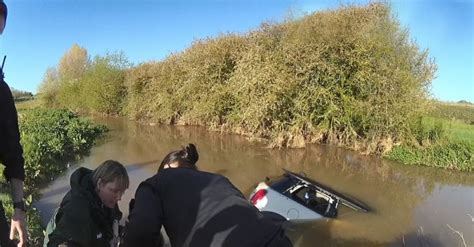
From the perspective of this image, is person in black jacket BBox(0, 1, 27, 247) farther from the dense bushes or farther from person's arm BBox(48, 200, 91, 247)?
the dense bushes

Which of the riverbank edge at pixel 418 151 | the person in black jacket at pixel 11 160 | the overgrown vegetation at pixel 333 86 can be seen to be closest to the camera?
the person in black jacket at pixel 11 160

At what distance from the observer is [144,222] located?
7.56 feet

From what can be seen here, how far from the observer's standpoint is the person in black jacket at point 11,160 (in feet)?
10.0

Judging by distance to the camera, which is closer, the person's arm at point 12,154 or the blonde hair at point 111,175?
the person's arm at point 12,154

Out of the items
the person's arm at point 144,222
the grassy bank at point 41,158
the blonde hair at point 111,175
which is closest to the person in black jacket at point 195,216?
the person's arm at point 144,222

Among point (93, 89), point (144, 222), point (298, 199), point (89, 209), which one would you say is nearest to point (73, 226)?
point (89, 209)

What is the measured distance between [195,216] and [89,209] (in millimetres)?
1251

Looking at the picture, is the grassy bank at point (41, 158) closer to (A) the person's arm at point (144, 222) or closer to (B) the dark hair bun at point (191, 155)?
(B) the dark hair bun at point (191, 155)

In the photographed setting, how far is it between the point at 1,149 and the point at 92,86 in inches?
1687

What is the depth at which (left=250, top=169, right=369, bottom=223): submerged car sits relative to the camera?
28.2ft

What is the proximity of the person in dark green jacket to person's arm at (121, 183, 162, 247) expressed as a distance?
97 cm

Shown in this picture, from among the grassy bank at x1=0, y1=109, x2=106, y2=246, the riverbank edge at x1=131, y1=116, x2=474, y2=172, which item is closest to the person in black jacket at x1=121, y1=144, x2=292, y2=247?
the grassy bank at x1=0, y1=109, x2=106, y2=246

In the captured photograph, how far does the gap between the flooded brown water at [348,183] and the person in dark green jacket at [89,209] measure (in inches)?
211

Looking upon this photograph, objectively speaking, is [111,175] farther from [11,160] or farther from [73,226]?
[11,160]
